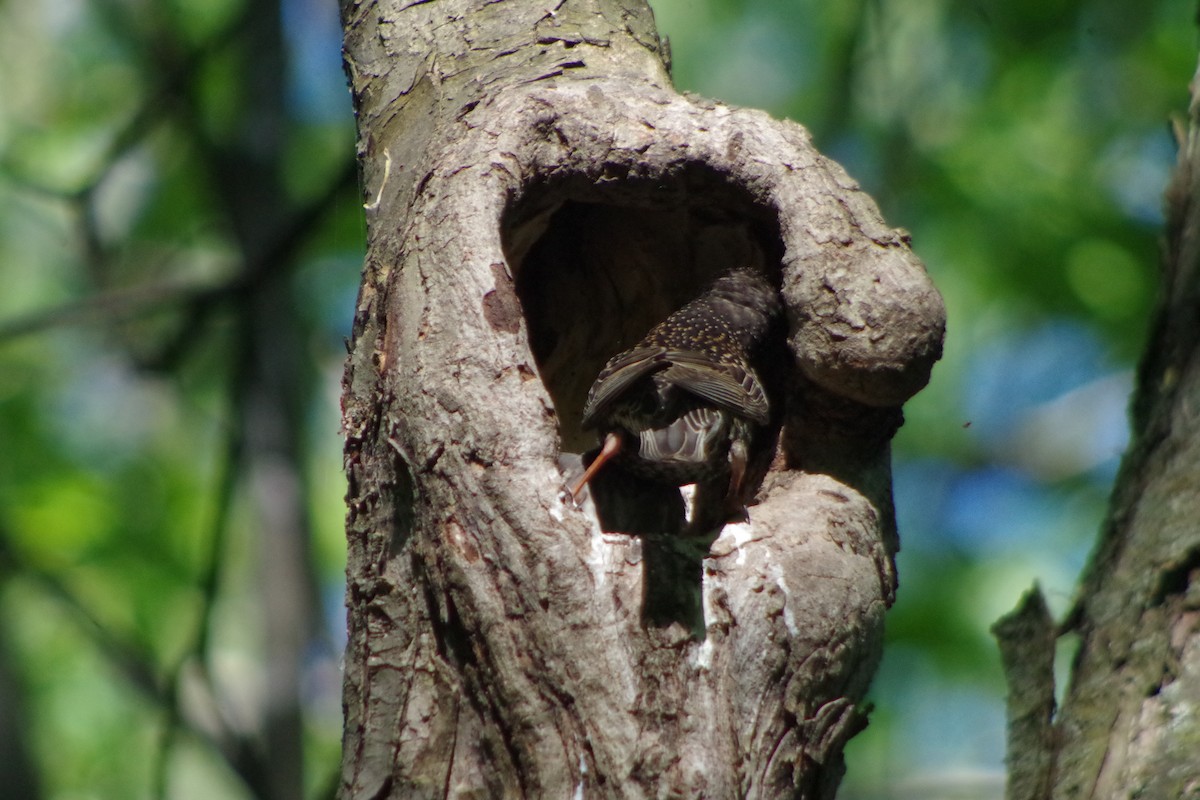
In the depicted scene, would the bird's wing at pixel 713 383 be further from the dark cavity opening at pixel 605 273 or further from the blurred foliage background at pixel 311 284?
the blurred foliage background at pixel 311 284

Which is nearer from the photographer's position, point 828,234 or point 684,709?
point 684,709

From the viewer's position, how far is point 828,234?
348 cm

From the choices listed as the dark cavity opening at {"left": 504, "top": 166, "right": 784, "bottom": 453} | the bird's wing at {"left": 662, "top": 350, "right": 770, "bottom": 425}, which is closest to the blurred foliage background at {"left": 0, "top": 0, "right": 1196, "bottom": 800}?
the dark cavity opening at {"left": 504, "top": 166, "right": 784, "bottom": 453}

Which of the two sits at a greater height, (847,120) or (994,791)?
(847,120)

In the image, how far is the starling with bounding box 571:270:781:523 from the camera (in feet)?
11.2

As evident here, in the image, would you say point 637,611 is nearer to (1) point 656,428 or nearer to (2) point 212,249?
(1) point 656,428

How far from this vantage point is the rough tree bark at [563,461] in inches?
106

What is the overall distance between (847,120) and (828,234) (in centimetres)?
459

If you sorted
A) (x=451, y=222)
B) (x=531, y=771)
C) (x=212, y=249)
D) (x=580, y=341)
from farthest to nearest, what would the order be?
1. (x=212, y=249)
2. (x=580, y=341)
3. (x=451, y=222)
4. (x=531, y=771)

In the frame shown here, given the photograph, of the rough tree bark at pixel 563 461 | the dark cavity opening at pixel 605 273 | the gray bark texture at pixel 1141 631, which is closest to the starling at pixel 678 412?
the rough tree bark at pixel 563 461

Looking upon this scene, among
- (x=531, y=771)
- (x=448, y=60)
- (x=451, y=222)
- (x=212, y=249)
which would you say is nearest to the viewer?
(x=531, y=771)

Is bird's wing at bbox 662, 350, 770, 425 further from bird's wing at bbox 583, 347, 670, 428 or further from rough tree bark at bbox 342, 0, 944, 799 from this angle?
rough tree bark at bbox 342, 0, 944, 799

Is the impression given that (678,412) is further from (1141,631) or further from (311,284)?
(311,284)

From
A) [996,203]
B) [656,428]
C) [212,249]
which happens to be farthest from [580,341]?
[212,249]
